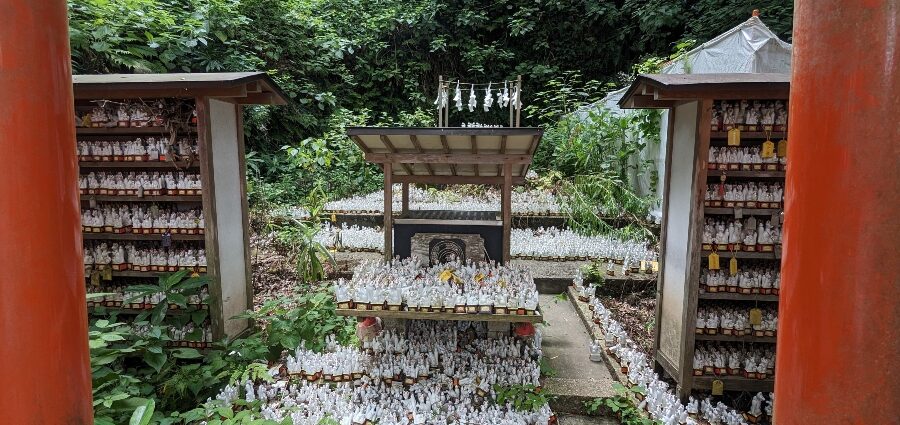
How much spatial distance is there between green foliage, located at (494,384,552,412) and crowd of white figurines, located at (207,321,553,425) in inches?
2.1

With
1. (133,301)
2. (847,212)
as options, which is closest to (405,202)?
(133,301)

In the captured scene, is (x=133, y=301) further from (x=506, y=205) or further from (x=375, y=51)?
(x=375, y=51)

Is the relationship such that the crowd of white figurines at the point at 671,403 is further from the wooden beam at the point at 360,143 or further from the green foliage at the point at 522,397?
the wooden beam at the point at 360,143

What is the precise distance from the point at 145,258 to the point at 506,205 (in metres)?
4.31

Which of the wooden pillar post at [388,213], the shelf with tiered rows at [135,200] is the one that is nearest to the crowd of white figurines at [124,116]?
the shelf with tiered rows at [135,200]

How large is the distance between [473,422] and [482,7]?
18218mm

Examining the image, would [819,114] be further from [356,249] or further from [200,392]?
[356,249]

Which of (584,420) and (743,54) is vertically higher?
(743,54)

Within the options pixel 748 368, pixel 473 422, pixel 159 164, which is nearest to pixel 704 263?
pixel 748 368

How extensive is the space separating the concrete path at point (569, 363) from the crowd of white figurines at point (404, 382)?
267 millimetres

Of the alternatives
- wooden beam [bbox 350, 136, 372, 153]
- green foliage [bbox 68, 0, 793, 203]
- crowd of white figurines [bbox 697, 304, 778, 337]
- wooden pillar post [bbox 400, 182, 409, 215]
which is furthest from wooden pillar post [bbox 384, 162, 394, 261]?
green foliage [bbox 68, 0, 793, 203]

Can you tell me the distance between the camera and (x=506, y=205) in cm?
536

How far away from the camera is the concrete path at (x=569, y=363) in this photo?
4.24m

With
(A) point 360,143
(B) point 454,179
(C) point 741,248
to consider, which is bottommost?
(C) point 741,248
